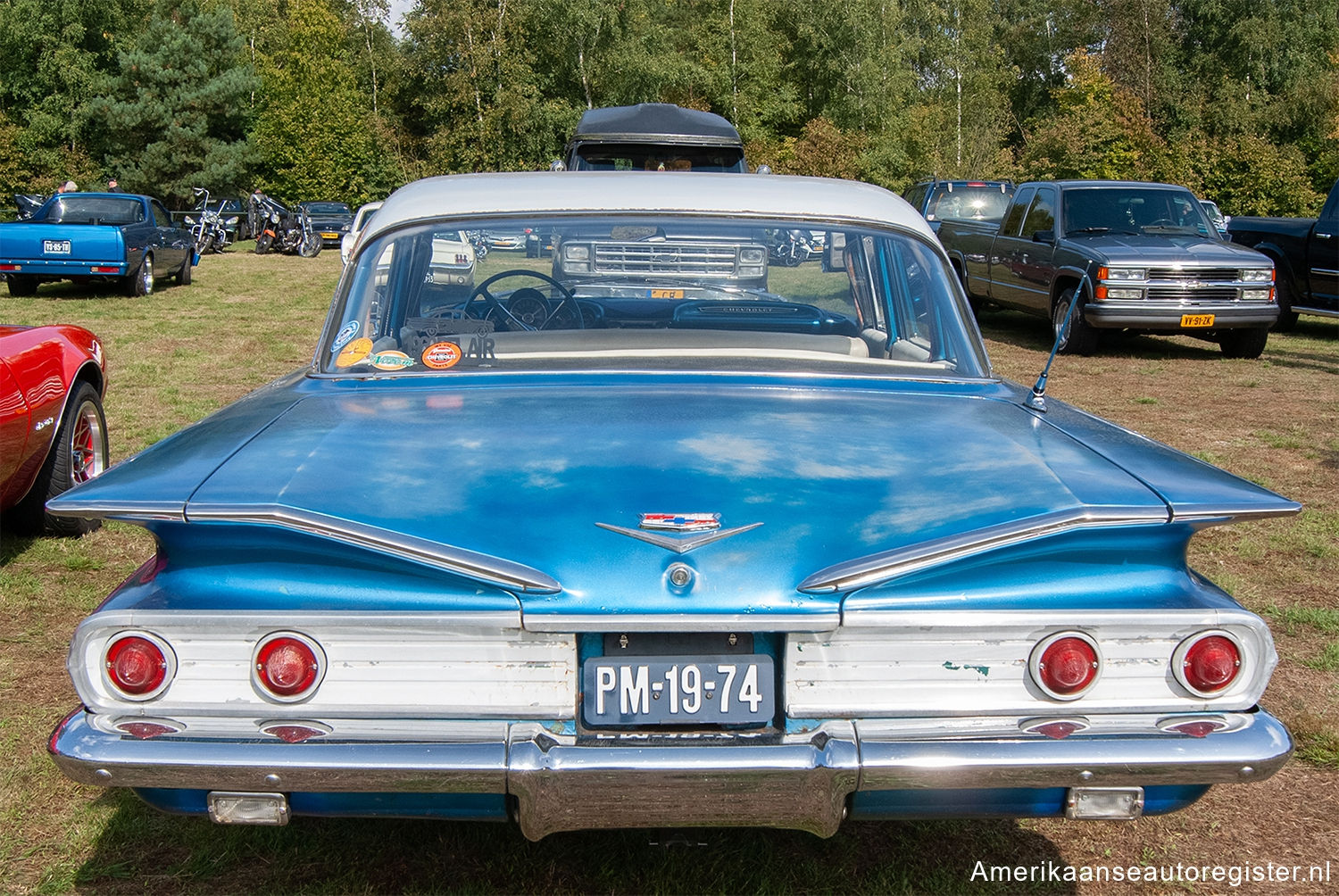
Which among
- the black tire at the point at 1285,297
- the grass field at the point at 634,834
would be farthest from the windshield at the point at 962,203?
the grass field at the point at 634,834

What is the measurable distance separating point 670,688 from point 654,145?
13.7 m

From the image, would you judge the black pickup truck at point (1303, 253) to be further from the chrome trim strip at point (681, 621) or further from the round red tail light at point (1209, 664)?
the chrome trim strip at point (681, 621)

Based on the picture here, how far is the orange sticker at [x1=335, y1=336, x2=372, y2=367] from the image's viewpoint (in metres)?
3.39

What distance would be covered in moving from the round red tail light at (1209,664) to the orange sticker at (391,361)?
209 cm

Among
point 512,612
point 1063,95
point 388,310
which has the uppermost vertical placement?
point 1063,95

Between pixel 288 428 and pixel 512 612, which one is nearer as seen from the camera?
pixel 512 612

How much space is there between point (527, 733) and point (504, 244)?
1899 mm

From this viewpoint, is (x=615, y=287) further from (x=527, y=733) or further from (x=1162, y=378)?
(x=1162, y=378)

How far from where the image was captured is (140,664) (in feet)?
7.27

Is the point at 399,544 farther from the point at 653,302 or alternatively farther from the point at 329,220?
the point at 329,220

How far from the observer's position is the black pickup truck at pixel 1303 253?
13.1 m

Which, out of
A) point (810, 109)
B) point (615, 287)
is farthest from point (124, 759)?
point (810, 109)

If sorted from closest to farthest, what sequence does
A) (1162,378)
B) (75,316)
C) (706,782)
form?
(706,782) → (1162,378) → (75,316)

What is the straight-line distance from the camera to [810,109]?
185 feet
